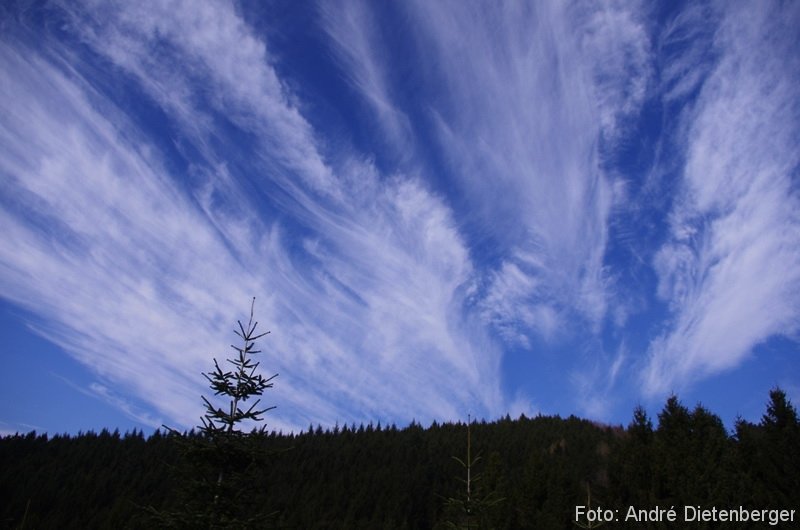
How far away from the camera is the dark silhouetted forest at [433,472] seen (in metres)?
32.2

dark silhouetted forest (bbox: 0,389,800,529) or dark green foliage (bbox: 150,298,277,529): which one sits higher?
dark silhouetted forest (bbox: 0,389,800,529)

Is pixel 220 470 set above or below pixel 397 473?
below

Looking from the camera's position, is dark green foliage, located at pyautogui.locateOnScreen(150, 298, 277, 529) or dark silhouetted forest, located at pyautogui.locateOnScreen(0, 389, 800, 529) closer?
dark green foliage, located at pyautogui.locateOnScreen(150, 298, 277, 529)

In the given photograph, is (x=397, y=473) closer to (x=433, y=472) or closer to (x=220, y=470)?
(x=433, y=472)

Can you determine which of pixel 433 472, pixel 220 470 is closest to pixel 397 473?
pixel 433 472

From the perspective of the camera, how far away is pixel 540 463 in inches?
1638

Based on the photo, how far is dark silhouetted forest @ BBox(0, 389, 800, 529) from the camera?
32156 mm

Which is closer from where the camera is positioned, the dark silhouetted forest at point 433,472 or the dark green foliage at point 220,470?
the dark green foliage at point 220,470

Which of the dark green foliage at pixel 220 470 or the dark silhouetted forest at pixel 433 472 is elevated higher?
the dark silhouetted forest at pixel 433 472

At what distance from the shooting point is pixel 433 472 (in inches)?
3388

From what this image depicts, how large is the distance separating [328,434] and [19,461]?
7407 cm

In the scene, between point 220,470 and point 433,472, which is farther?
point 433,472

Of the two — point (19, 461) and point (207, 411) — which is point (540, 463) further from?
point (19, 461)

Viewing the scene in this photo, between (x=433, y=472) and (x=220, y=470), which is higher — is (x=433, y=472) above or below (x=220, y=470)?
above
